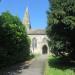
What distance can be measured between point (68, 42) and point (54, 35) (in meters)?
1.98

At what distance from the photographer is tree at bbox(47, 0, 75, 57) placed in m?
24.2

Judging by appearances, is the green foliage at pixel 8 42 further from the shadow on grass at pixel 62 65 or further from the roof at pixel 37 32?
the roof at pixel 37 32

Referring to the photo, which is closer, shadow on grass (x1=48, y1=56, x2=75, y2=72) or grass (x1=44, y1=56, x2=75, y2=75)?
grass (x1=44, y1=56, x2=75, y2=75)

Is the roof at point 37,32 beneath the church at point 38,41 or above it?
above

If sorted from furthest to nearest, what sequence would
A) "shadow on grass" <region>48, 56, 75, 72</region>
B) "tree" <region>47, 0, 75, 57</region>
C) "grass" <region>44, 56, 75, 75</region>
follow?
"shadow on grass" <region>48, 56, 75, 72</region> < "tree" <region>47, 0, 75, 57</region> < "grass" <region>44, 56, 75, 75</region>

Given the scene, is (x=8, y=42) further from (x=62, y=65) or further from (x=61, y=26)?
(x=61, y=26)

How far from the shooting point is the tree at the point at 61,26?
79.3 ft

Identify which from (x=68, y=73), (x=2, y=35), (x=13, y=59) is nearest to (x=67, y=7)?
(x=68, y=73)

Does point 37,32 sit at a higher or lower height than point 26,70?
higher

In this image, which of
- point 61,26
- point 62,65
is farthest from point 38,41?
point 61,26

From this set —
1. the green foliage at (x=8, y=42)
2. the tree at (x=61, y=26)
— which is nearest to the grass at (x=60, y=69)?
the tree at (x=61, y=26)

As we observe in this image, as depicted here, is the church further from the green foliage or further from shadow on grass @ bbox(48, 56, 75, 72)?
shadow on grass @ bbox(48, 56, 75, 72)

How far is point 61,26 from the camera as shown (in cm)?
2644

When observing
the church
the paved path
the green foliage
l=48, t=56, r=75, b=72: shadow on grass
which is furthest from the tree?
the church
